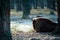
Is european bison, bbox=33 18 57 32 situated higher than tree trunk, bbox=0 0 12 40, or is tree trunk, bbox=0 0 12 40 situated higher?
tree trunk, bbox=0 0 12 40

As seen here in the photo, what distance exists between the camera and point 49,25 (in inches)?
452

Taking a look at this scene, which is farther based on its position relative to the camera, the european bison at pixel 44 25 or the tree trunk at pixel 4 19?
the european bison at pixel 44 25

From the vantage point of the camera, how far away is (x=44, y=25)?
37.7 ft

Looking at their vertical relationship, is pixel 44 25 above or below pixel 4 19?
below

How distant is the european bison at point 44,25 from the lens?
11.4 m

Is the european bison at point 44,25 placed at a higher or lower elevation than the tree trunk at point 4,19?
lower

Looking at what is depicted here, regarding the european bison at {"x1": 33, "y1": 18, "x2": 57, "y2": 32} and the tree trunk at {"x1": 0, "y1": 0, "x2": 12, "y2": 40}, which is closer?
the tree trunk at {"x1": 0, "y1": 0, "x2": 12, "y2": 40}

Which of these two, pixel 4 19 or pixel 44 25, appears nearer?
pixel 4 19

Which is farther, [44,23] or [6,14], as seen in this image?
[44,23]

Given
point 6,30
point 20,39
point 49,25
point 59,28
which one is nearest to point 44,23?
point 49,25

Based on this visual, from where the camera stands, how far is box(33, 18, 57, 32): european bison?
1141cm

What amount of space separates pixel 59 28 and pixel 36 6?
29.2 m

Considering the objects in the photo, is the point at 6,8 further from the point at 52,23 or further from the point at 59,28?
the point at 52,23

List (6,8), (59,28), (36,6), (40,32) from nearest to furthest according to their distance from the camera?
(6,8), (59,28), (40,32), (36,6)
